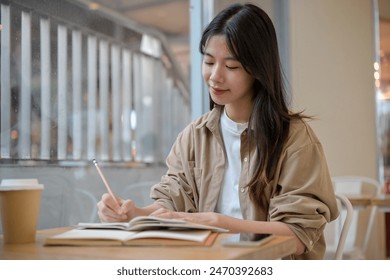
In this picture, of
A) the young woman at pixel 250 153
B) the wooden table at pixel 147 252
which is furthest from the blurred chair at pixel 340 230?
the wooden table at pixel 147 252

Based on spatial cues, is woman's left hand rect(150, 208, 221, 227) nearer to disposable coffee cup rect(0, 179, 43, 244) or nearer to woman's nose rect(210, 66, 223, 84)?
disposable coffee cup rect(0, 179, 43, 244)

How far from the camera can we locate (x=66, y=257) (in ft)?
2.55

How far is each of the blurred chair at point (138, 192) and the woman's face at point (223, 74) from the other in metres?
0.75

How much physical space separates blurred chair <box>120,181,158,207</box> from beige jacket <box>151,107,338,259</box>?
59cm

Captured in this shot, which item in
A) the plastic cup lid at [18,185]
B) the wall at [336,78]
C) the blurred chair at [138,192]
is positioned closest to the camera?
the plastic cup lid at [18,185]

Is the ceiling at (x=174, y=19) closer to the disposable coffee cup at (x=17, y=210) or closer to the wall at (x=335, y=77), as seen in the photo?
the wall at (x=335, y=77)

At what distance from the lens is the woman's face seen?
1238 millimetres

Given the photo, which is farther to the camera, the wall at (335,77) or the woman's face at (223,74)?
the wall at (335,77)

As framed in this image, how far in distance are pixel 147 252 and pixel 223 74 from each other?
57 centimetres

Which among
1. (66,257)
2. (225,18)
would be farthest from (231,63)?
(66,257)

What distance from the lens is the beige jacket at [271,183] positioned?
114cm

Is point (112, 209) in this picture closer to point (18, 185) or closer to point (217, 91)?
point (18, 185)

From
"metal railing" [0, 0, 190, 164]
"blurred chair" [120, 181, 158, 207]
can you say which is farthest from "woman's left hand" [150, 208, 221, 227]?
"blurred chair" [120, 181, 158, 207]
